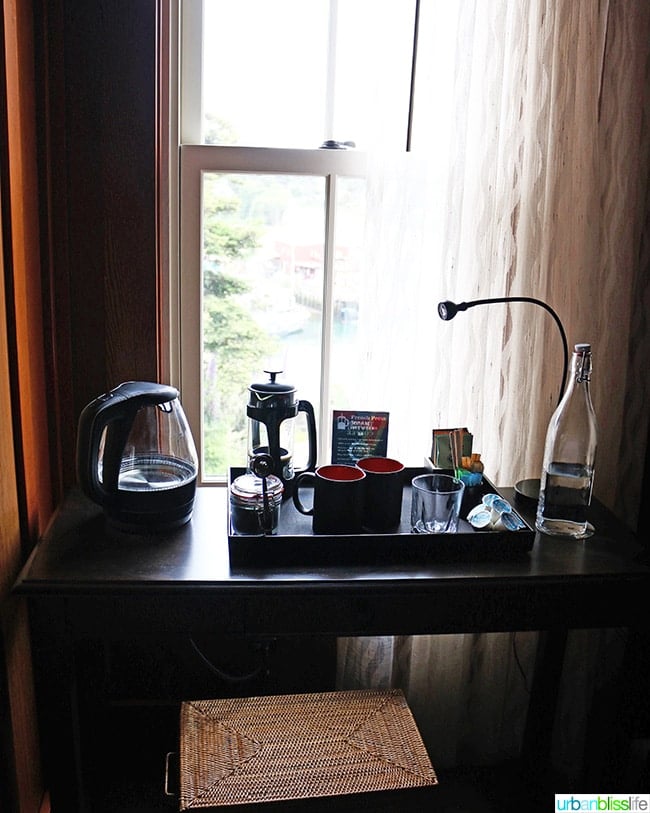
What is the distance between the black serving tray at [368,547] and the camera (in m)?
1.31

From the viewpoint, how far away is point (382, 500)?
1393mm

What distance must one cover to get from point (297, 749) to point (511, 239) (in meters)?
1.07

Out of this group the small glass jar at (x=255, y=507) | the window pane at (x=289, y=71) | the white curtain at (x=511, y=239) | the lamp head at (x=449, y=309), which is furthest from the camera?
the window pane at (x=289, y=71)

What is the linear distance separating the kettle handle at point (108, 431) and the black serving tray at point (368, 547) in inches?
8.7

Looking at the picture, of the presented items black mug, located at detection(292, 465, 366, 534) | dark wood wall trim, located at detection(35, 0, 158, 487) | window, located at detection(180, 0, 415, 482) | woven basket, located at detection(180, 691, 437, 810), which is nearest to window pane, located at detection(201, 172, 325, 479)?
window, located at detection(180, 0, 415, 482)

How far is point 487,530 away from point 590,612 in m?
0.22

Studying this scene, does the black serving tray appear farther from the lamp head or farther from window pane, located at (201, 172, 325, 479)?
window pane, located at (201, 172, 325, 479)

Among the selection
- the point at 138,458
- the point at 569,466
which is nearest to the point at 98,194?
the point at 138,458

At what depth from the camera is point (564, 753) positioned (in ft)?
6.21

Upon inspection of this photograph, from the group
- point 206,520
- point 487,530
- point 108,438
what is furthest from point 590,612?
point 108,438

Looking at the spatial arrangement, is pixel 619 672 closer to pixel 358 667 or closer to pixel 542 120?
pixel 358 667

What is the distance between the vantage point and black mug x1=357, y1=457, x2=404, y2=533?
139 cm

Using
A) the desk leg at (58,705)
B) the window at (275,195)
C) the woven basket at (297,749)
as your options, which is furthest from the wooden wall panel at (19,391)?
the window at (275,195)

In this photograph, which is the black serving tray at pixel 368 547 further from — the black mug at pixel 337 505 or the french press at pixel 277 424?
the french press at pixel 277 424
